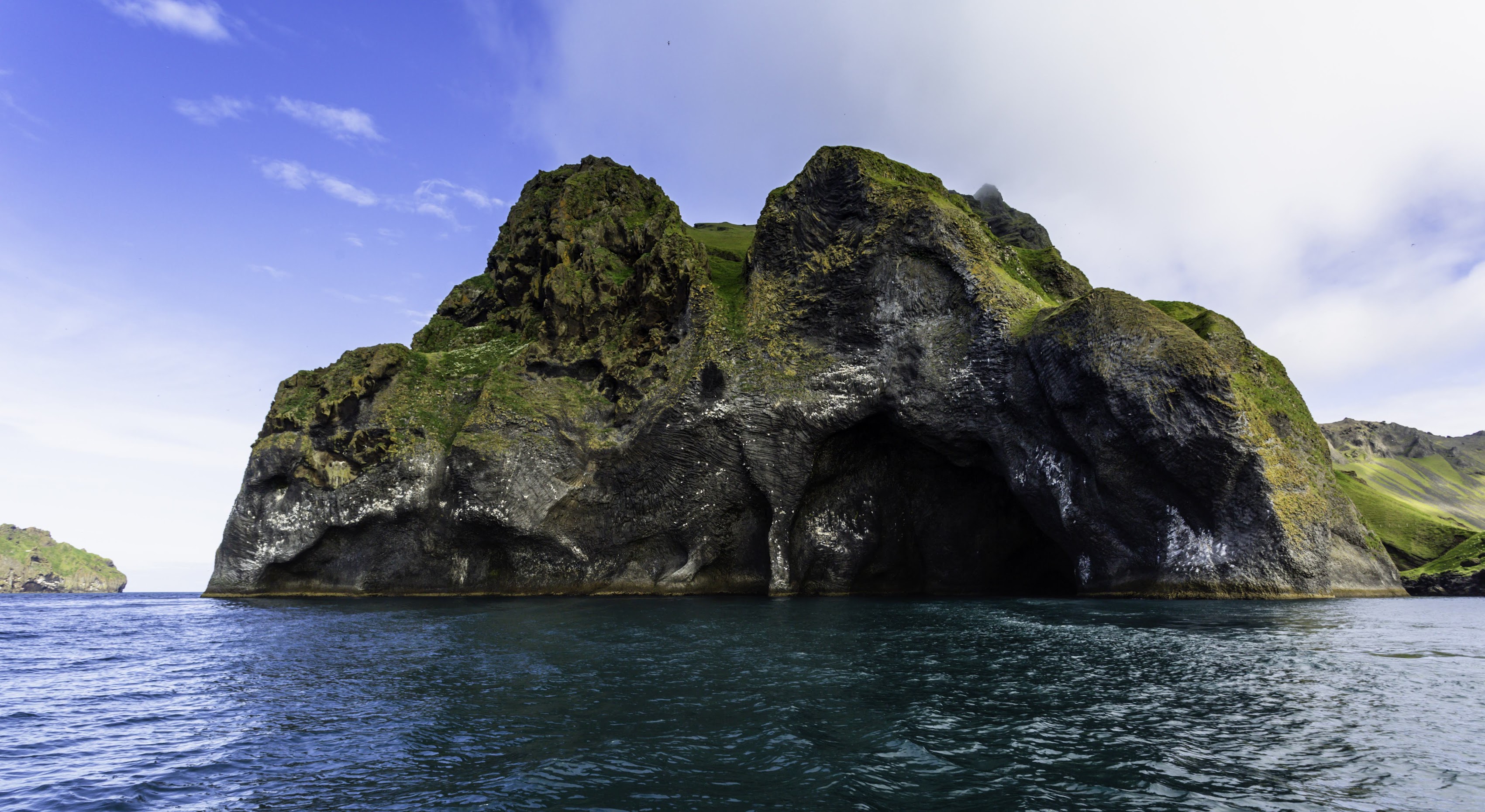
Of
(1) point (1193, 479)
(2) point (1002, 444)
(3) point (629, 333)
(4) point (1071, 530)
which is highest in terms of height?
(3) point (629, 333)

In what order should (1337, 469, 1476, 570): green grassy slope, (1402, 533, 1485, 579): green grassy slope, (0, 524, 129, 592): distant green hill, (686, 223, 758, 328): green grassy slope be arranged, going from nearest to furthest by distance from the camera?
1. (686, 223, 758, 328): green grassy slope
2. (1402, 533, 1485, 579): green grassy slope
3. (1337, 469, 1476, 570): green grassy slope
4. (0, 524, 129, 592): distant green hill

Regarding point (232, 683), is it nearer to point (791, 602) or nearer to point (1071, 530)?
point (791, 602)

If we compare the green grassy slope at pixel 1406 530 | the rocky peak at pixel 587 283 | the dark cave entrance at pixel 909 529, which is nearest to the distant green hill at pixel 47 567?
the rocky peak at pixel 587 283

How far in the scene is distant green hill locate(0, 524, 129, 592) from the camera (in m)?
136

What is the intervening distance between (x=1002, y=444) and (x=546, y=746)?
102ft

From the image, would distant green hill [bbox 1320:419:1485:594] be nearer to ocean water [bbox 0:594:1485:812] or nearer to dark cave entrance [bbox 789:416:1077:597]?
dark cave entrance [bbox 789:416:1077:597]

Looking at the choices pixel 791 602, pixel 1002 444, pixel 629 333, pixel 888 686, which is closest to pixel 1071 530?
pixel 1002 444

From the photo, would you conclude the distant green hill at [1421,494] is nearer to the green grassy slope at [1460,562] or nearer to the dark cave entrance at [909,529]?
the green grassy slope at [1460,562]

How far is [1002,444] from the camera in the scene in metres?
35.8

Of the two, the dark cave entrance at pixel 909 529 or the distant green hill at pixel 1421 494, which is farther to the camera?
the distant green hill at pixel 1421 494

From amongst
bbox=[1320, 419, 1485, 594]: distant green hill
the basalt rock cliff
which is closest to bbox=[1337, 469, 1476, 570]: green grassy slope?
bbox=[1320, 419, 1485, 594]: distant green hill

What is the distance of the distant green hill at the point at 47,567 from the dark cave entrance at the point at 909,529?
6913 inches

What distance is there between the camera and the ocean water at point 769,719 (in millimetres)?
7867

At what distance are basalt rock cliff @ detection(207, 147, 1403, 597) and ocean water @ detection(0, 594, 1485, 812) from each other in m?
15.2
